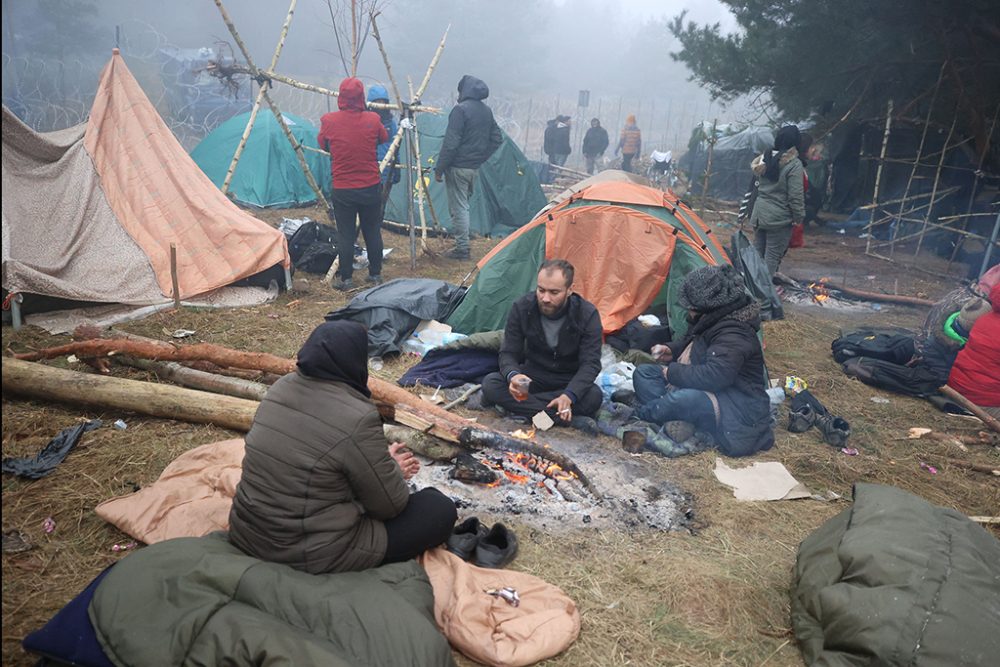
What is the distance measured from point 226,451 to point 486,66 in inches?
1733

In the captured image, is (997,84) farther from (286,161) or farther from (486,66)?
(486,66)

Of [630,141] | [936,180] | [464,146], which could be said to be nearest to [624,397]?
[464,146]

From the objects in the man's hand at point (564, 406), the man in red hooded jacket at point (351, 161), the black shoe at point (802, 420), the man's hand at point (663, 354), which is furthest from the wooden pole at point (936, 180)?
the man's hand at point (564, 406)

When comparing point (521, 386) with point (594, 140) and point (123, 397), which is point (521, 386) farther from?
point (594, 140)

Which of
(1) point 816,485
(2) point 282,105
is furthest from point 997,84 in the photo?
(2) point 282,105

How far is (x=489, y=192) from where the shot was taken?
11617 mm

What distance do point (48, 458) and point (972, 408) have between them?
6.60 metres

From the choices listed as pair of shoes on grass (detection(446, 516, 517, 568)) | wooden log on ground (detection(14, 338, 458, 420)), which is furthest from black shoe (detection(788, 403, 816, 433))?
wooden log on ground (detection(14, 338, 458, 420))

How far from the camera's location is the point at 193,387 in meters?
4.96

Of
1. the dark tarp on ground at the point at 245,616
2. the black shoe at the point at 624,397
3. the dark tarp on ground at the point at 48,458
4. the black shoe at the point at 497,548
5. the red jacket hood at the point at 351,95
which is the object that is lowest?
the dark tarp on ground at the point at 48,458

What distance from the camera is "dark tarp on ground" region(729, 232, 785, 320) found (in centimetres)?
768

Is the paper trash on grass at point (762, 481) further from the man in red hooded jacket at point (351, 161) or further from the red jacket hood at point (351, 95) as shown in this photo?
the red jacket hood at point (351, 95)

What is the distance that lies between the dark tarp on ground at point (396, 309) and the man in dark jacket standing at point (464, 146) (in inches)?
121

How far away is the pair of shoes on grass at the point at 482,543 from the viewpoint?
334cm
